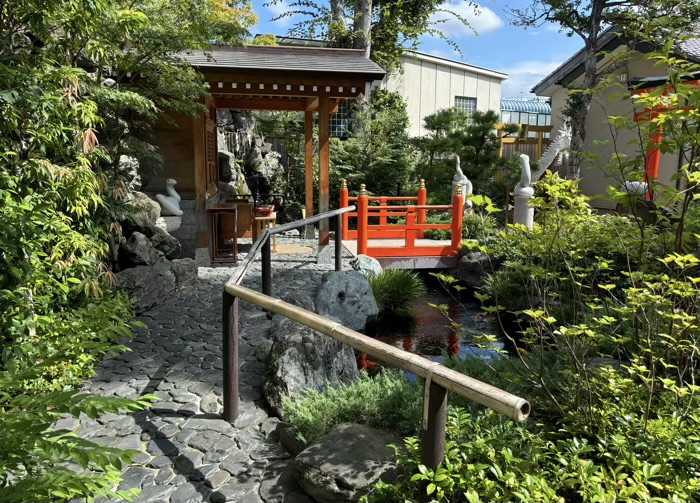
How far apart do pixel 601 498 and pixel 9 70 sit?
11.5 ft

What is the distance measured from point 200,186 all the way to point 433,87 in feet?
42.2

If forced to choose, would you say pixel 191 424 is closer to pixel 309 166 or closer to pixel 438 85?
pixel 309 166

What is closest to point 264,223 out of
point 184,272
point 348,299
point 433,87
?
point 184,272

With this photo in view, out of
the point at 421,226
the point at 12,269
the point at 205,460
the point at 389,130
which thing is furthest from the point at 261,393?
the point at 389,130

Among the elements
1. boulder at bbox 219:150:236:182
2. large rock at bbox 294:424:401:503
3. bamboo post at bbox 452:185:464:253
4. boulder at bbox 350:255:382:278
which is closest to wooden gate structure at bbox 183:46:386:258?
boulder at bbox 350:255:382:278

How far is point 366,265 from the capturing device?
8.15 m

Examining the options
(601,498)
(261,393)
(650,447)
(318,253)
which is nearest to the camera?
(601,498)

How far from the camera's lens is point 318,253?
8594 mm

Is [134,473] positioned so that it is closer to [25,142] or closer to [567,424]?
[567,424]

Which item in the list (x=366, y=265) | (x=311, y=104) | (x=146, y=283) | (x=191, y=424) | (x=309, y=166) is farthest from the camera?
(x=311, y=104)

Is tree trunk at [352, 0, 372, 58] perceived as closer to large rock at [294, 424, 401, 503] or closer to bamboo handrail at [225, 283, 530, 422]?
bamboo handrail at [225, 283, 530, 422]

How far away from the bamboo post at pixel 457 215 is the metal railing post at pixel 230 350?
6.24 metres

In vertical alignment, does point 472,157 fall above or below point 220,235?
above

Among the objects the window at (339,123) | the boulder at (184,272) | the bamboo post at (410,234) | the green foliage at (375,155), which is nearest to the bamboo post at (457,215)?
the bamboo post at (410,234)
